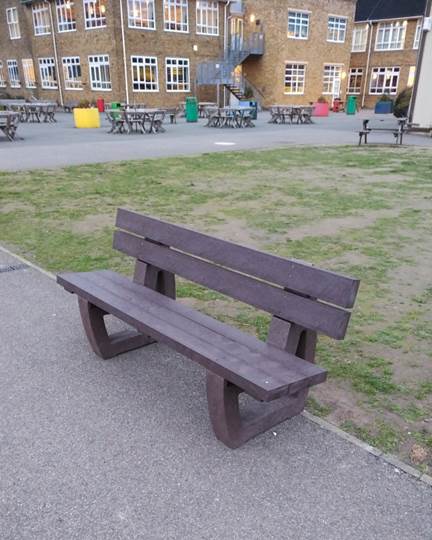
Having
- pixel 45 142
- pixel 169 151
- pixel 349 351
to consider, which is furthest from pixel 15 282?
pixel 45 142

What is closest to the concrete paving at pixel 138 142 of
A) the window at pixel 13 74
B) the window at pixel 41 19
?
the window at pixel 41 19

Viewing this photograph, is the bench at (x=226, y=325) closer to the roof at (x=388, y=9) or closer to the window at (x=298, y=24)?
the window at (x=298, y=24)

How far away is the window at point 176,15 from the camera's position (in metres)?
33.3

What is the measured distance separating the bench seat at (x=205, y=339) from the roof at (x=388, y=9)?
4529 centimetres

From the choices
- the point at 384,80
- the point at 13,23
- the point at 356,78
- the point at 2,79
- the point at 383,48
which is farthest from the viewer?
the point at 356,78

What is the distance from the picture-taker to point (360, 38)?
4525 cm

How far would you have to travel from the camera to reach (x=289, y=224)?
6996 mm

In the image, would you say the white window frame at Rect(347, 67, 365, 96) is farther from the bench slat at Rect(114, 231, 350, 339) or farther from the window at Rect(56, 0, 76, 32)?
the bench slat at Rect(114, 231, 350, 339)

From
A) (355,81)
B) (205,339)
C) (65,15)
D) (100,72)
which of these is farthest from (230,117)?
(355,81)

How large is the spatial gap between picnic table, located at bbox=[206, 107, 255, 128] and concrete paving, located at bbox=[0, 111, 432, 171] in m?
0.83

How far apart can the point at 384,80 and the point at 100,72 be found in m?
24.7

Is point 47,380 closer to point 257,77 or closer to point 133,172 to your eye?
point 133,172

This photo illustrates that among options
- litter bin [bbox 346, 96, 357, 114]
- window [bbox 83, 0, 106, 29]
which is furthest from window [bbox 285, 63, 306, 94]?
window [bbox 83, 0, 106, 29]

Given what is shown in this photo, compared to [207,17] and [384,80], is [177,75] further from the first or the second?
[384,80]
